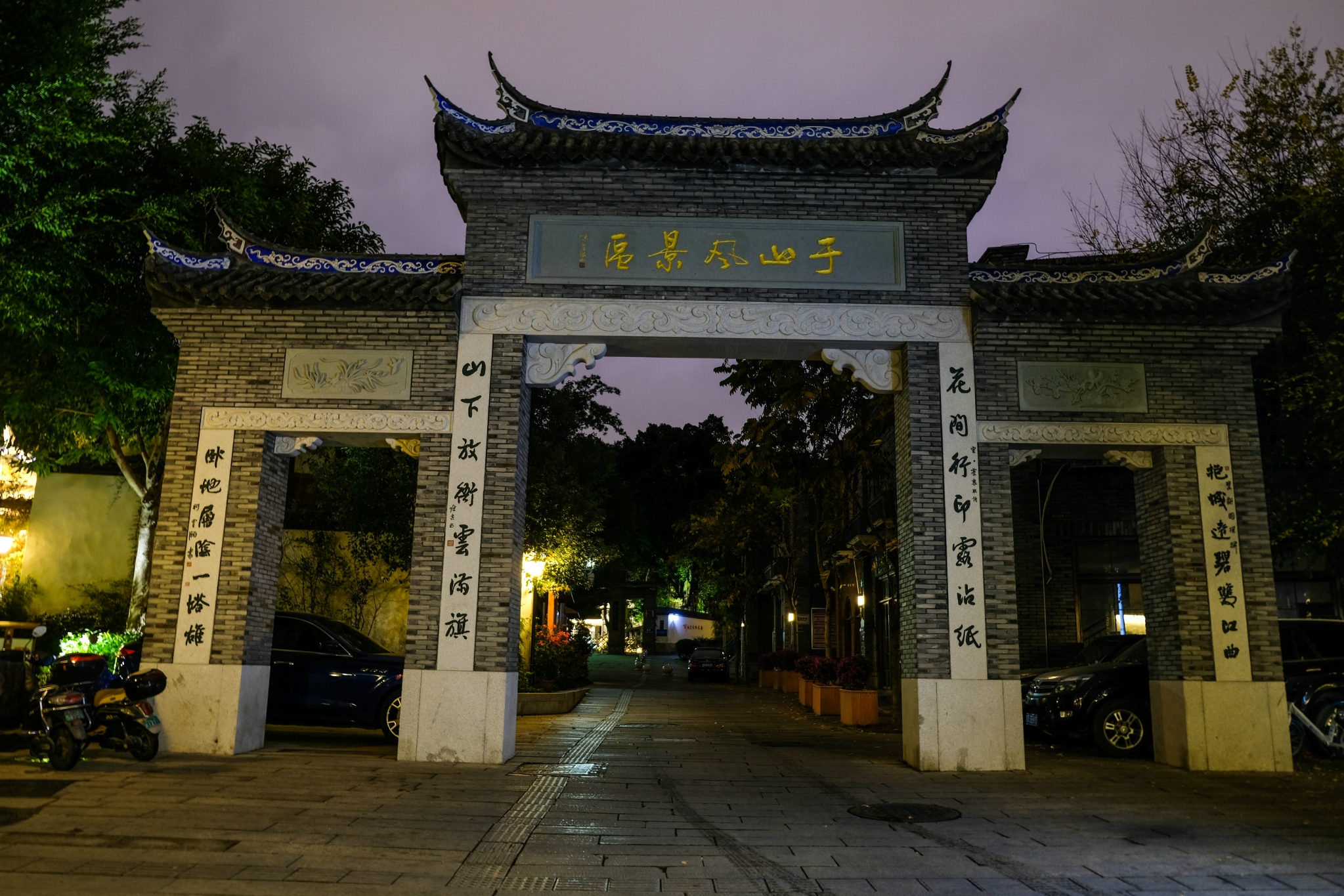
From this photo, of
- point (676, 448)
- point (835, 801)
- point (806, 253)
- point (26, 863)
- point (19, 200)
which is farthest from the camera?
point (676, 448)

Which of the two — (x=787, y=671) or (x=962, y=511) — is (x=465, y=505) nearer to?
(x=962, y=511)

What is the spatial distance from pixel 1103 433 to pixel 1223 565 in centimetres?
202

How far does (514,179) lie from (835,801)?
315 inches

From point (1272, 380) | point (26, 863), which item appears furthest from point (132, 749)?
point (1272, 380)

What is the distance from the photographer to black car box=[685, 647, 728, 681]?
35062 millimetres

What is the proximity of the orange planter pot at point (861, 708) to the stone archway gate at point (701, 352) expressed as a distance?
561cm

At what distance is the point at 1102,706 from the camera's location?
11.8m

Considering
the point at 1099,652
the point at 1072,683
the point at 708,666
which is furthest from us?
the point at 708,666

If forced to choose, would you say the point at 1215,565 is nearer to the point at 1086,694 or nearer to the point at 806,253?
the point at 1086,694

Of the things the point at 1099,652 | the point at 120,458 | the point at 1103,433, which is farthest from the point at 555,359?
the point at 120,458

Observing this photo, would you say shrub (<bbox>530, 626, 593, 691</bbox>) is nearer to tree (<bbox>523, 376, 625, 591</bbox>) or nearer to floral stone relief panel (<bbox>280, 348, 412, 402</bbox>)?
tree (<bbox>523, 376, 625, 591</bbox>)

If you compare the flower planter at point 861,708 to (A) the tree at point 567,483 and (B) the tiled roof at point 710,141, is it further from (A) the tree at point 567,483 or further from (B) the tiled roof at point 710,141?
(B) the tiled roof at point 710,141

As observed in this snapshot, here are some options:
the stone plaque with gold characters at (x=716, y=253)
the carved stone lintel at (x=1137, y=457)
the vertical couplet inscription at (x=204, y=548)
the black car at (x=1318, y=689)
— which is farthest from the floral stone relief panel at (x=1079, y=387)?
the vertical couplet inscription at (x=204, y=548)

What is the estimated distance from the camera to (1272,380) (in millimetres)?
15508
